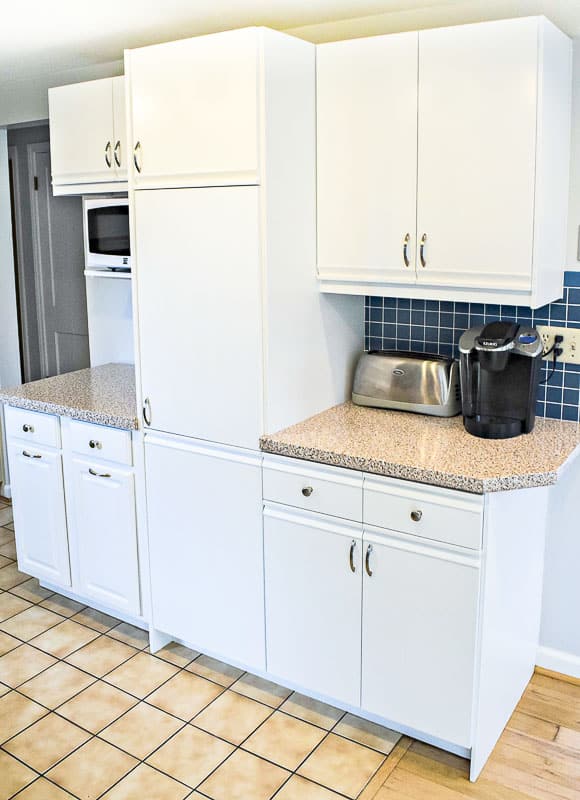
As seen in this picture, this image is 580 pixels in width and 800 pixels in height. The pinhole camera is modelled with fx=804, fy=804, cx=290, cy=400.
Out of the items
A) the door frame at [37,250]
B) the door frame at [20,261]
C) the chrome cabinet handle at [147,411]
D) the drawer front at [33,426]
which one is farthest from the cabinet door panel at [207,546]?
the door frame at [20,261]

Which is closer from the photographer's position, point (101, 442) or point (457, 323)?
point (457, 323)

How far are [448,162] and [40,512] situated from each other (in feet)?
7.02

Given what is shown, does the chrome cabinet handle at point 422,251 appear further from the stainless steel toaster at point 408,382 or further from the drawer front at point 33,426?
the drawer front at point 33,426

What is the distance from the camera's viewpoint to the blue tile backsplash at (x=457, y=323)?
265cm

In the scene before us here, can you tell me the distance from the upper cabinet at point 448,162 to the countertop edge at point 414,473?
54 centimetres

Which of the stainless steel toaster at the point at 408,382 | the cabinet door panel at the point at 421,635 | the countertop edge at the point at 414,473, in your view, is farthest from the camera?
the stainless steel toaster at the point at 408,382

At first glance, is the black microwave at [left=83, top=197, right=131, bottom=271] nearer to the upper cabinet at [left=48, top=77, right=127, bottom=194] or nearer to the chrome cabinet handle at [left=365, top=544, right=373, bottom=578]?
the upper cabinet at [left=48, top=77, right=127, bottom=194]

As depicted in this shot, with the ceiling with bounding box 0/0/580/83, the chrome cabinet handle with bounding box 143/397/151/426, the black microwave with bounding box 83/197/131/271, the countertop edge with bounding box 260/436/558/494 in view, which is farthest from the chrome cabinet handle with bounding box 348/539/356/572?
the ceiling with bounding box 0/0/580/83

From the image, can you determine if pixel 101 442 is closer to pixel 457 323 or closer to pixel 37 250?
pixel 457 323

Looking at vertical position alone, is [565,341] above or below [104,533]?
above

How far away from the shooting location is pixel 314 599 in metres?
2.56

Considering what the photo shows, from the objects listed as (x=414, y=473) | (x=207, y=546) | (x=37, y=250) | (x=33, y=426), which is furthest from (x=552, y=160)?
(x=37, y=250)

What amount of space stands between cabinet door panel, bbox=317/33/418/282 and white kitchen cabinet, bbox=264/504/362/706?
834mm

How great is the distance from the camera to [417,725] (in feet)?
7.97
